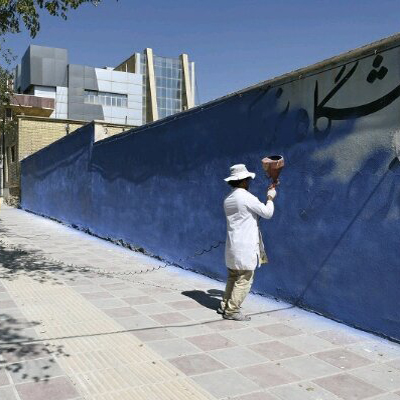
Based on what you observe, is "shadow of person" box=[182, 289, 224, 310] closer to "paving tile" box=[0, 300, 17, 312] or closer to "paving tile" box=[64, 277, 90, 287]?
"paving tile" box=[64, 277, 90, 287]

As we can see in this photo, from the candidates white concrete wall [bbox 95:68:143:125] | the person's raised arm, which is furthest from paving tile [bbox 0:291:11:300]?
white concrete wall [bbox 95:68:143:125]

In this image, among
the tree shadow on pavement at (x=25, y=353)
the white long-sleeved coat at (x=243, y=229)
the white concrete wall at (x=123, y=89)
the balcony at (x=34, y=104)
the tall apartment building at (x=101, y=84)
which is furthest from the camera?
the white concrete wall at (x=123, y=89)

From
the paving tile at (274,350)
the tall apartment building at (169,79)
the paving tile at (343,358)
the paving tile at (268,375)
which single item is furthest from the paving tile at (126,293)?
the tall apartment building at (169,79)

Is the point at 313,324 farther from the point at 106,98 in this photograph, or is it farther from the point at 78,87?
the point at 106,98

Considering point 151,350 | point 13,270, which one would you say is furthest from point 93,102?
point 151,350

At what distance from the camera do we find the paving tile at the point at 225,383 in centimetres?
328

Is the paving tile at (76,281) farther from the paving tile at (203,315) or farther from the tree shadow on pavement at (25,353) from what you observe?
A: the paving tile at (203,315)

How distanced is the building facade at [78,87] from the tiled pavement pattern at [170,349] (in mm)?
53442

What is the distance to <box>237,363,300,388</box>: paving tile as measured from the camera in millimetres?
3439

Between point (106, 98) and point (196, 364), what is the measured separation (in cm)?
6077

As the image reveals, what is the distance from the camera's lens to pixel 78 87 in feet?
193

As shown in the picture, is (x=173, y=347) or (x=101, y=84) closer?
(x=173, y=347)

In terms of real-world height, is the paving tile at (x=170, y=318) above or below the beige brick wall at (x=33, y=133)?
below

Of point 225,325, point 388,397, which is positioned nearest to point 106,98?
point 225,325
